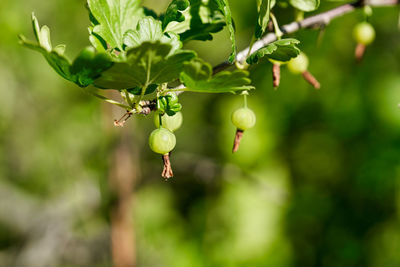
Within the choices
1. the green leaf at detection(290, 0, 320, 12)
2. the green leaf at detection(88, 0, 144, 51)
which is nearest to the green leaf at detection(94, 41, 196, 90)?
the green leaf at detection(88, 0, 144, 51)

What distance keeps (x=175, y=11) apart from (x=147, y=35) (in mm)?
72

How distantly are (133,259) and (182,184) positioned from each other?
0.93 meters

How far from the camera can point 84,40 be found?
3137mm

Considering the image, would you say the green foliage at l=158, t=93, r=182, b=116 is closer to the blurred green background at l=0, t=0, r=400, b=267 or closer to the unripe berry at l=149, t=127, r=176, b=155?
the unripe berry at l=149, t=127, r=176, b=155

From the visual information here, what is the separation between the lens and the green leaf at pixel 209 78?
64 cm

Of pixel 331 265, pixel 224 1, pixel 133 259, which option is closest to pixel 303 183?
pixel 331 265

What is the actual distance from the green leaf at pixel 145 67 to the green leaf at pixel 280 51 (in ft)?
0.43

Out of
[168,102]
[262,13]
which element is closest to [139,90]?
[168,102]

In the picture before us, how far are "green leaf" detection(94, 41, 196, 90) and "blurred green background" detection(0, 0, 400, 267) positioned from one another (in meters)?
1.69

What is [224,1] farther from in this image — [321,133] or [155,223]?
[155,223]

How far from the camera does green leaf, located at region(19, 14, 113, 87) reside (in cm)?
62

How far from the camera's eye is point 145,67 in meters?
0.65

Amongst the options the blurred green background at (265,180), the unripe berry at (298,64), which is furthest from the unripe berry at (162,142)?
the blurred green background at (265,180)

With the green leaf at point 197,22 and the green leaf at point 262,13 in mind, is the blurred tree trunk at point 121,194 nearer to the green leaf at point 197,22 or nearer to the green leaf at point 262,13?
the green leaf at point 197,22
